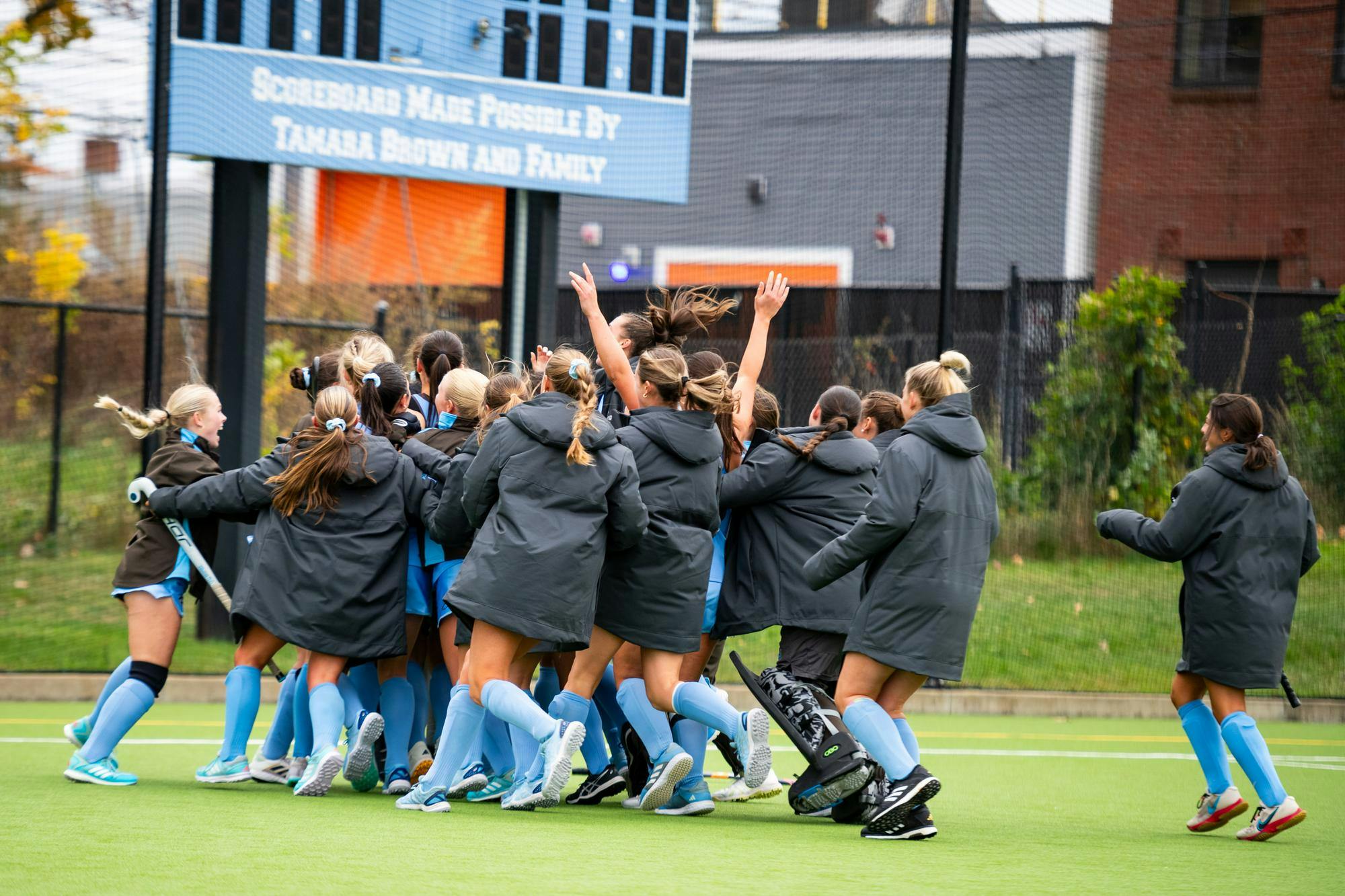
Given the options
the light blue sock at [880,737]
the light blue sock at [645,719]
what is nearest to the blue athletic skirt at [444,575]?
the light blue sock at [645,719]

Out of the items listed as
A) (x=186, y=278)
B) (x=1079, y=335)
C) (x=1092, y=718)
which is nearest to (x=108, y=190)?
(x=186, y=278)

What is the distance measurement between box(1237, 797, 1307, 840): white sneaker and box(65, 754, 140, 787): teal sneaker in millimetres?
4391

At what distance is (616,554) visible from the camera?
614 centimetres

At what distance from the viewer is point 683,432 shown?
6.14 m

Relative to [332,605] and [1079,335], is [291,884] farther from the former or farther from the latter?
[1079,335]

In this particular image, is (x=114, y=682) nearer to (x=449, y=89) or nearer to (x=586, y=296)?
(x=586, y=296)

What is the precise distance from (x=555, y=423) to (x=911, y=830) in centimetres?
192

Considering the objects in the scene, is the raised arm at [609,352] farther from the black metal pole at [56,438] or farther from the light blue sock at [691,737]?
the black metal pole at [56,438]

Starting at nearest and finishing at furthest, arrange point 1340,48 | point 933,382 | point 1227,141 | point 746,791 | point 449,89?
1. point 933,382
2. point 746,791
3. point 449,89
4. point 1340,48
5. point 1227,141

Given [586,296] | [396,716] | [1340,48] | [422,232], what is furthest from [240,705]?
[1340,48]

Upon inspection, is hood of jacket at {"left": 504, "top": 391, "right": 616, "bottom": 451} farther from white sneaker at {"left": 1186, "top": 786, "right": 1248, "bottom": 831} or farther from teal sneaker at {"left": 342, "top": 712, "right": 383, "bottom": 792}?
white sneaker at {"left": 1186, "top": 786, "right": 1248, "bottom": 831}

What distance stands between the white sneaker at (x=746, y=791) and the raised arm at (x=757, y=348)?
1449 mm

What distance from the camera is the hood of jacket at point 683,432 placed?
20.1 ft

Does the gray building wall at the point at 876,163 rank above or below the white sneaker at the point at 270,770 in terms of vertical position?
above
